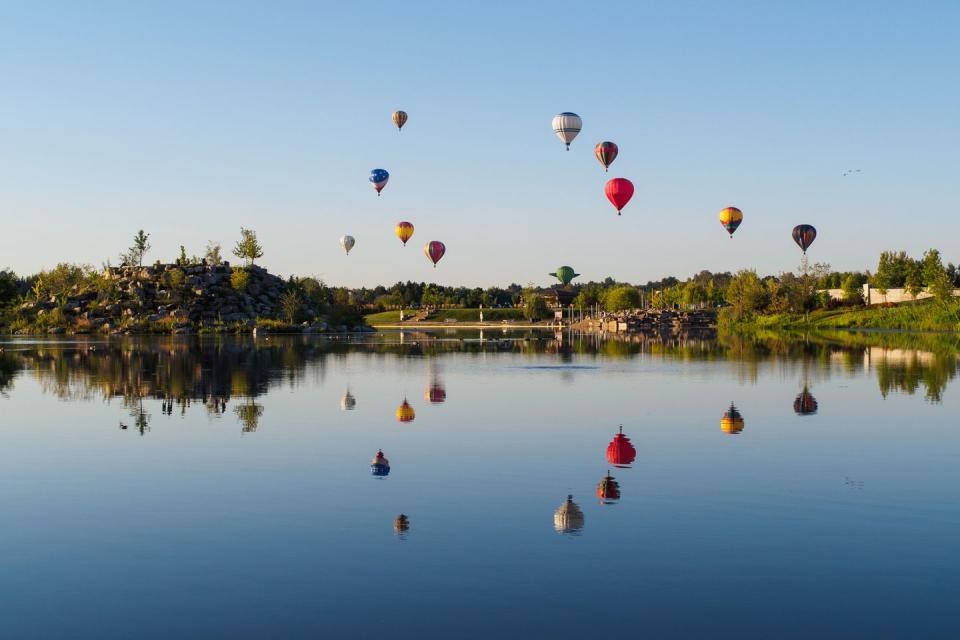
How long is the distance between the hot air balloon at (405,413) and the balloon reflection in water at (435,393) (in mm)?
1216

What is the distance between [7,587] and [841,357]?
46.3 m

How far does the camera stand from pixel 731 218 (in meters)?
88.3

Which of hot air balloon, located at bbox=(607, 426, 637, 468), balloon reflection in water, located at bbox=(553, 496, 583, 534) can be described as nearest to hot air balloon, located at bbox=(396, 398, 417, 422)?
hot air balloon, located at bbox=(607, 426, 637, 468)

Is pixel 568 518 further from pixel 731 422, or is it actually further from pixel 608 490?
pixel 731 422

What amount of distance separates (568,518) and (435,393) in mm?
18554

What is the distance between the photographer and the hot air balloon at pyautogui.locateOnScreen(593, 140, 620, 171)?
236 ft

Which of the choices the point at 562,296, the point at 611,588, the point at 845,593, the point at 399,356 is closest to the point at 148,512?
the point at 611,588

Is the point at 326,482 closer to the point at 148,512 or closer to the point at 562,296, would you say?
the point at 148,512

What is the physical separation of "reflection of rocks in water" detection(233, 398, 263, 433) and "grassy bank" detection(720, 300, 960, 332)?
7444cm

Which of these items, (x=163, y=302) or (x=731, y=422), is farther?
(x=163, y=302)

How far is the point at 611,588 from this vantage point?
31.3ft

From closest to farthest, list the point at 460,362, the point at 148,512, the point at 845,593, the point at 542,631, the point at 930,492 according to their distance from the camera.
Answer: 1. the point at 542,631
2. the point at 845,593
3. the point at 148,512
4. the point at 930,492
5. the point at 460,362

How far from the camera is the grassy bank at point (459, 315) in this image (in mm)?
178913

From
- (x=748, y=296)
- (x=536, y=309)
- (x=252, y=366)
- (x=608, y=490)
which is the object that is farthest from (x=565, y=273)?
(x=608, y=490)
